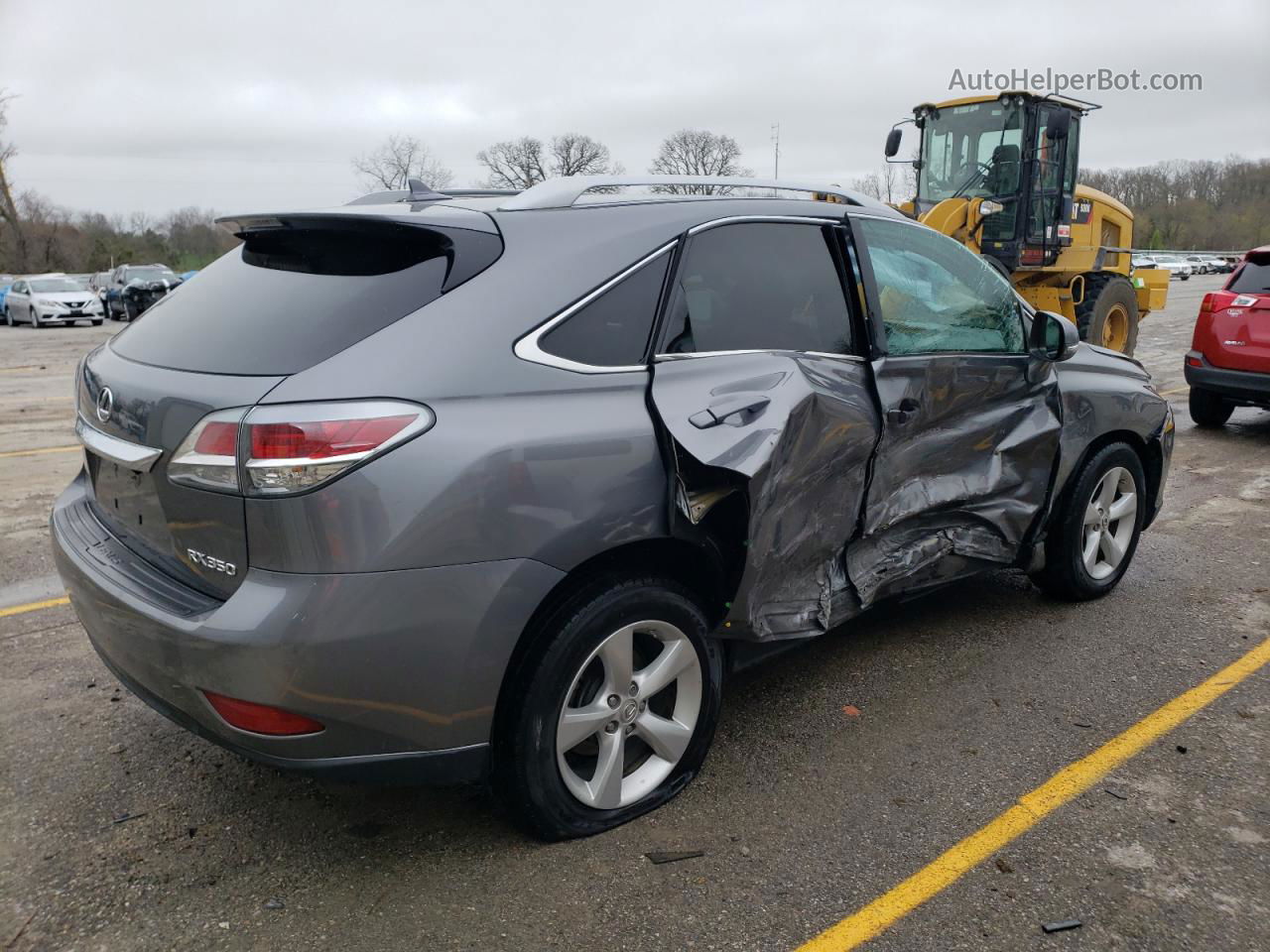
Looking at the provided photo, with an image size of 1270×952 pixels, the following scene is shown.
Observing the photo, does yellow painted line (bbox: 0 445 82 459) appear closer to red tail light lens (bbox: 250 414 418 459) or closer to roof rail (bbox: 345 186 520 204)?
roof rail (bbox: 345 186 520 204)

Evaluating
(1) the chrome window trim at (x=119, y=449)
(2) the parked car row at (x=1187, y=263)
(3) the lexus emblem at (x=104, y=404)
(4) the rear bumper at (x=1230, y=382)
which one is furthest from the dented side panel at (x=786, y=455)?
(2) the parked car row at (x=1187, y=263)

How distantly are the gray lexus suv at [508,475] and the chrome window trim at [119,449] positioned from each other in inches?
0.5

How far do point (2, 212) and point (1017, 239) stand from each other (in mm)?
57537

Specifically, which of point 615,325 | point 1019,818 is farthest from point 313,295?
point 1019,818

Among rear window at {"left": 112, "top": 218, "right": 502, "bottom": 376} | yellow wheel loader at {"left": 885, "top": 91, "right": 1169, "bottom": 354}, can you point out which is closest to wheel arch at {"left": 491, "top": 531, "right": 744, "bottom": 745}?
rear window at {"left": 112, "top": 218, "right": 502, "bottom": 376}

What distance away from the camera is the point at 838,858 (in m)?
2.75

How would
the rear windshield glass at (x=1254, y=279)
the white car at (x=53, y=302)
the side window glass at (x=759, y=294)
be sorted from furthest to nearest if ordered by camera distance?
the white car at (x=53, y=302) < the rear windshield glass at (x=1254, y=279) < the side window glass at (x=759, y=294)

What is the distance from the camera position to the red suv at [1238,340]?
28.3 feet

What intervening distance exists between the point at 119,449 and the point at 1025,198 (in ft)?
37.4

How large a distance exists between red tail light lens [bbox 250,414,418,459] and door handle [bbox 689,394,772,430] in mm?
907

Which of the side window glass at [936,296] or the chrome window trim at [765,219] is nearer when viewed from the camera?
the chrome window trim at [765,219]

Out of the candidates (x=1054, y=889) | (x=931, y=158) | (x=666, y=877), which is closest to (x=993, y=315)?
(x=1054, y=889)

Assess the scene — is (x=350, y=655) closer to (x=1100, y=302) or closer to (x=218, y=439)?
(x=218, y=439)

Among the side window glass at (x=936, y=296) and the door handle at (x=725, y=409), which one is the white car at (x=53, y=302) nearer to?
the side window glass at (x=936, y=296)
